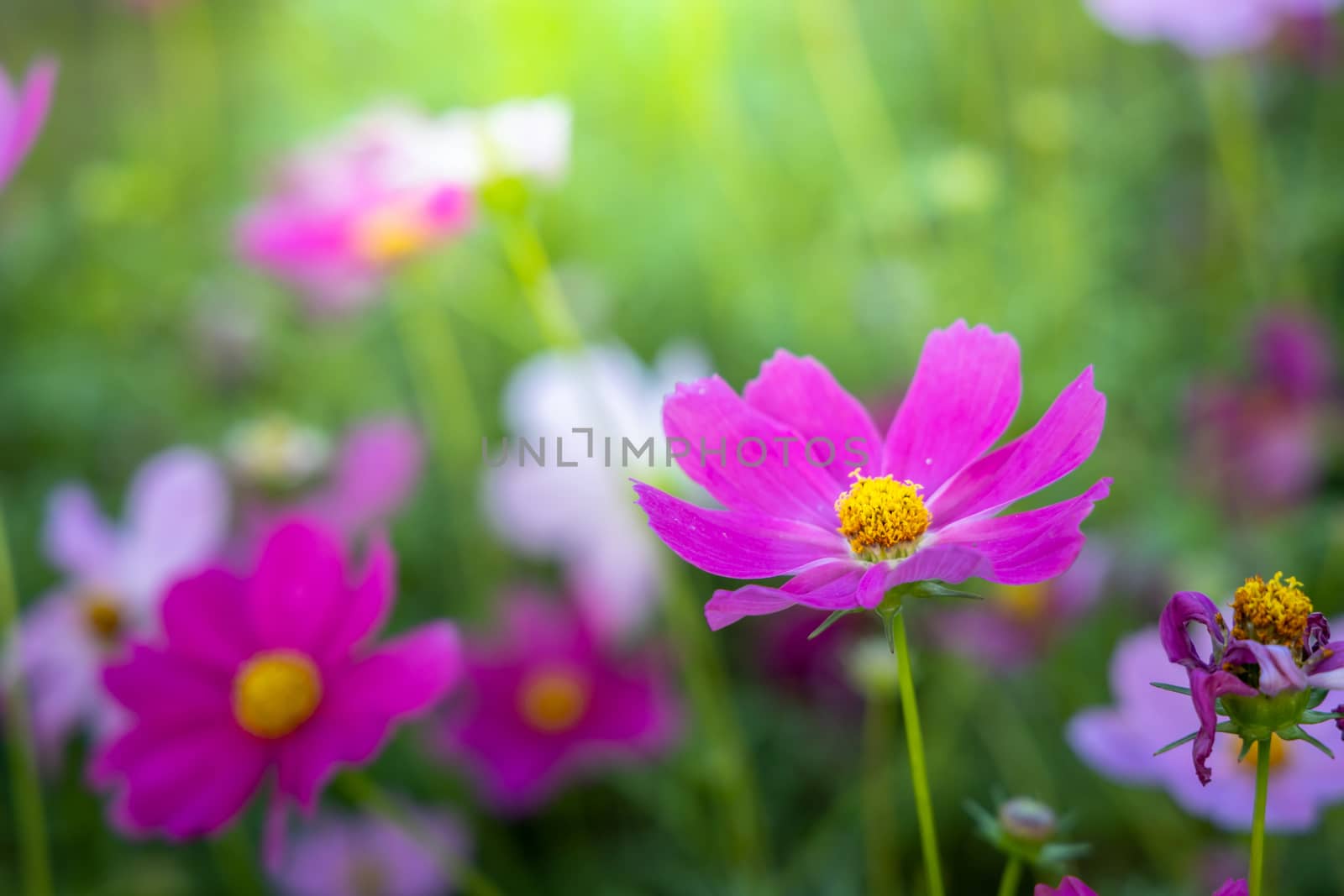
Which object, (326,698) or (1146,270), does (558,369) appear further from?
(1146,270)

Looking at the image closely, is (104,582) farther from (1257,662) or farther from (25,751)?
(1257,662)

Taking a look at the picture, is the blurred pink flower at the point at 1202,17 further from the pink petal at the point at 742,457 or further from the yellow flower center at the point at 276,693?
the yellow flower center at the point at 276,693

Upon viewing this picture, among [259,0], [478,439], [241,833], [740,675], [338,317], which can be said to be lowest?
[241,833]

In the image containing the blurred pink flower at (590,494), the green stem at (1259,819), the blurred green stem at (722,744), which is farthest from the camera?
the blurred pink flower at (590,494)

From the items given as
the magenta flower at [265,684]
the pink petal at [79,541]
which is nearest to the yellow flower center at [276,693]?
the magenta flower at [265,684]

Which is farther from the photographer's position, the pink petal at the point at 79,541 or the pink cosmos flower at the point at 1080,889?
the pink petal at the point at 79,541

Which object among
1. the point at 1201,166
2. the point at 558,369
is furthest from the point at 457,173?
the point at 1201,166
